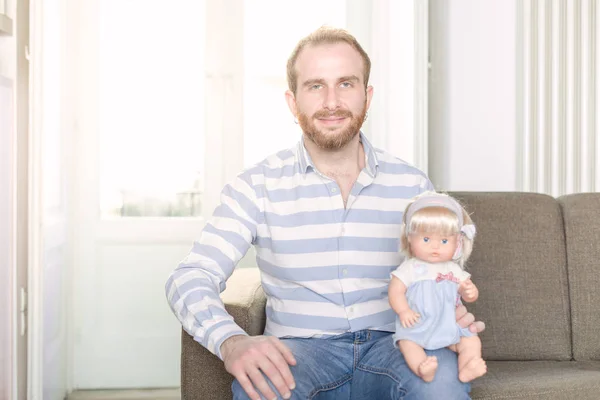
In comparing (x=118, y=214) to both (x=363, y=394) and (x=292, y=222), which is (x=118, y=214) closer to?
(x=292, y=222)

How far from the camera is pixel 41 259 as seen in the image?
8.52 feet

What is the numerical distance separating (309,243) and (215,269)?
0.77 feet

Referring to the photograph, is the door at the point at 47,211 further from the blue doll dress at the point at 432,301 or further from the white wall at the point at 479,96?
the white wall at the point at 479,96

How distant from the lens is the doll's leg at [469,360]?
4.78 feet

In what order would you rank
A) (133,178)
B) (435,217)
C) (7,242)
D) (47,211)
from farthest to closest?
(133,178) → (47,211) → (7,242) → (435,217)

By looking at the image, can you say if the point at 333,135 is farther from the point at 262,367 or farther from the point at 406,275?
the point at 262,367

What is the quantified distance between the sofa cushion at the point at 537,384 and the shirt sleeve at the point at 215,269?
638 millimetres

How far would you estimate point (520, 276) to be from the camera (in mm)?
2178

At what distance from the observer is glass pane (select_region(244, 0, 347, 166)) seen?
350 centimetres

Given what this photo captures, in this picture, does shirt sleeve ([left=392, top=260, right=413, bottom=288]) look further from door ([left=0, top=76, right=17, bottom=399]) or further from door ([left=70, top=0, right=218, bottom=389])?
door ([left=70, top=0, right=218, bottom=389])

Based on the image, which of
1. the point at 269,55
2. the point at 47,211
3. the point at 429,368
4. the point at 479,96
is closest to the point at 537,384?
the point at 429,368

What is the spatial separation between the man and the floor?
1.65 m

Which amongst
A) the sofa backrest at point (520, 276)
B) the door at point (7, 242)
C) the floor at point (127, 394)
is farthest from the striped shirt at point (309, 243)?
the floor at point (127, 394)

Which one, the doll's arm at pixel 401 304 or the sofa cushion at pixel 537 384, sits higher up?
the doll's arm at pixel 401 304
